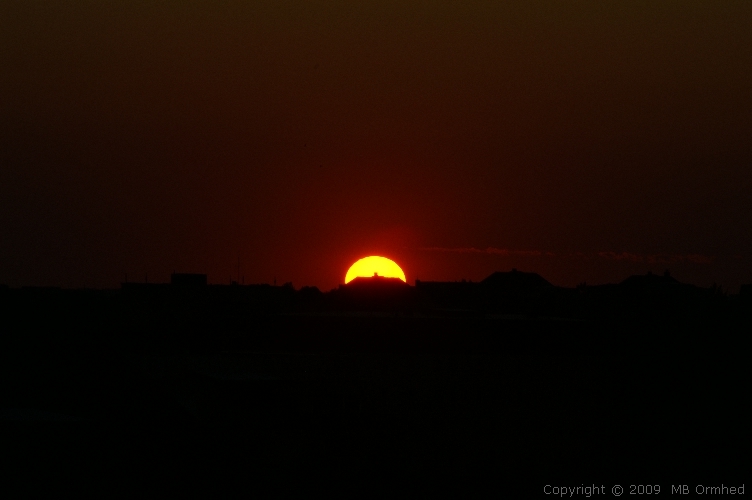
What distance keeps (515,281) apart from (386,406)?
5041 centimetres

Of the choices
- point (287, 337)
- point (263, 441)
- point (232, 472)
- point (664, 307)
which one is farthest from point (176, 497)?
point (664, 307)

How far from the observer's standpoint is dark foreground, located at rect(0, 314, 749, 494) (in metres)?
21.4

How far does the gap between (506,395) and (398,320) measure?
7.98m

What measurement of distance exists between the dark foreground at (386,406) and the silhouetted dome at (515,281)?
3768 centimetres

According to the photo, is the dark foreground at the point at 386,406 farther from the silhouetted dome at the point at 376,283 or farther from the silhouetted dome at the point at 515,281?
the silhouetted dome at the point at 515,281

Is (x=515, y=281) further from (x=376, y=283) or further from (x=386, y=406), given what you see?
(x=386, y=406)

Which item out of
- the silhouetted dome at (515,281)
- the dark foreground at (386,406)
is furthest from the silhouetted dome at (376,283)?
the dark foreground at (386,406)

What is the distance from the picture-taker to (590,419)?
27688mm

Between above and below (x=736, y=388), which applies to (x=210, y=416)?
below

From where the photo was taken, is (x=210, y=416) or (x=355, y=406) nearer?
(x=210, y=416)

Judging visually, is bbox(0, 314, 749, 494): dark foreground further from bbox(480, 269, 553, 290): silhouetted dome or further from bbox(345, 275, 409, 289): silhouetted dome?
bbox(480, 269, 553, 290): silhouetted dome

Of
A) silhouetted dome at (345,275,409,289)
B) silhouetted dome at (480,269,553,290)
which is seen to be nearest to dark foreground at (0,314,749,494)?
silhouetted dome at (345,275,409,289)

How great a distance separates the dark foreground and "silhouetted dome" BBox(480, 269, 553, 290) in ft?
124

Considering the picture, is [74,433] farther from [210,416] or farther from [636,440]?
[636,440]
